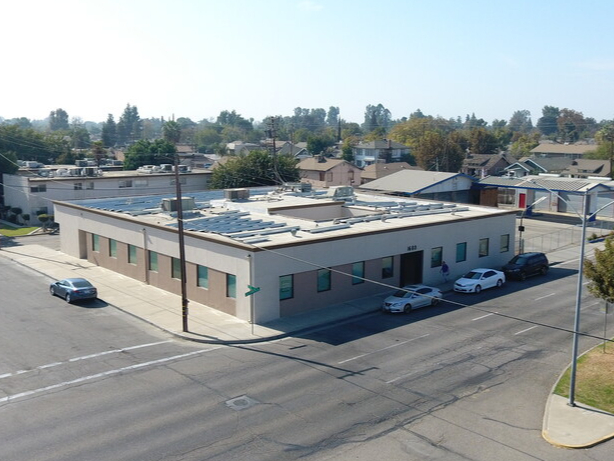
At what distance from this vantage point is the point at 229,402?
22.3 m

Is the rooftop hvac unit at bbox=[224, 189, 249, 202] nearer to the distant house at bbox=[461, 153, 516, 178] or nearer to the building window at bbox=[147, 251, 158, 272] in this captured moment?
the building window at bbox=[147, 251, 158, 272]

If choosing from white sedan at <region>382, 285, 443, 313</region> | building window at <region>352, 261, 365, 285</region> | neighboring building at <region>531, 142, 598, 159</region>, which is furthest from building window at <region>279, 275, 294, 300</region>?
neighboring building at <region>531, 142, 598, 159</region>

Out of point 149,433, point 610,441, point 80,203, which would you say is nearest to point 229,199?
point 80,203

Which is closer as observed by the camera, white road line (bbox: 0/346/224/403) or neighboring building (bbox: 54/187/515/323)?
white road line (bbox: 0/346/224/403)

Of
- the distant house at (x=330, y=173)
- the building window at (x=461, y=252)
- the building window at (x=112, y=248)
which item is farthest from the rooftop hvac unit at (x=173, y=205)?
the distant house at (x=330, y=173)

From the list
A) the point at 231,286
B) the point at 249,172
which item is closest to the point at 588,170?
the point at 249,172

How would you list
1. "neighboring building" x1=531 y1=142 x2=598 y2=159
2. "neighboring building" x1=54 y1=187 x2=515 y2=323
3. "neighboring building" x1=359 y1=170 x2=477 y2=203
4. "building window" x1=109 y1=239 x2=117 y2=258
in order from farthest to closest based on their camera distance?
"neighboring building" x1=531 y1=142 x2=598 y2=159
"neighboring building" x1=359 y1=170 x2=477 y2=203
"building window" x1=109 y1=239 x2=117 y2=258
"neighboring building" x1=54 y1=187 x2=515 y2=323

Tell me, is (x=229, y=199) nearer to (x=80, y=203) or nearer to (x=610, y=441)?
(x=80, y=203)

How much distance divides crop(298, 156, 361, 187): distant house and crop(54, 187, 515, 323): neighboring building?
42613 mm

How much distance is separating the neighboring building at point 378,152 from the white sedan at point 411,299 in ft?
340

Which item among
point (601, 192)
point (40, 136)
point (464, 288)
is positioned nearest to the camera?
point (464, 288)

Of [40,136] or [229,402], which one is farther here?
[40,136]

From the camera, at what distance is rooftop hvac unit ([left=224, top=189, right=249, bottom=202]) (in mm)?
51938

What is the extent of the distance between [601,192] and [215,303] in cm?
5030
